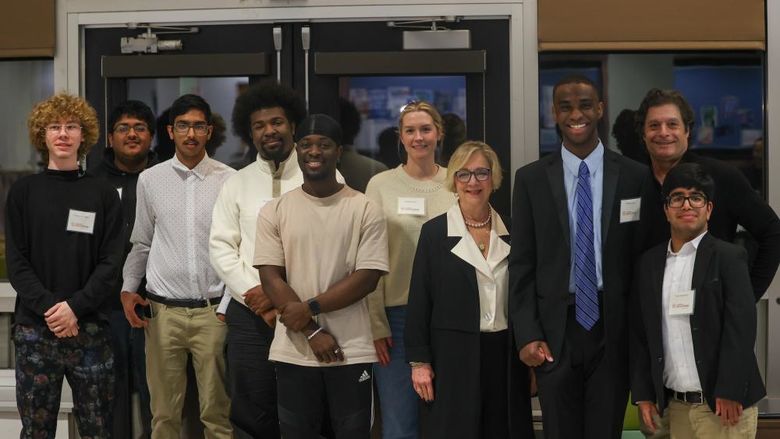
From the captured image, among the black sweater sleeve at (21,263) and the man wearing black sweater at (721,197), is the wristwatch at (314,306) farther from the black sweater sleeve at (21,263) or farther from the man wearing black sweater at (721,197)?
the man wearing black sweater at (721,197)

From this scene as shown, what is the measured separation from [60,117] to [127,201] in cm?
60

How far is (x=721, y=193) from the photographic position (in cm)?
362

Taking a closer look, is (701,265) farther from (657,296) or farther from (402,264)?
(402,264)

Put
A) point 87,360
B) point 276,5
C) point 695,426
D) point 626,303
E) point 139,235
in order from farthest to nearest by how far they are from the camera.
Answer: point 276,5 → point 139,235 → point 87,360 → point 626,303 → point 695,426

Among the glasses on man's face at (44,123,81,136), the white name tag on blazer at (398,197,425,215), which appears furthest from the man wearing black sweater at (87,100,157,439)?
the white name tag on blazer at (398,197,425,215)

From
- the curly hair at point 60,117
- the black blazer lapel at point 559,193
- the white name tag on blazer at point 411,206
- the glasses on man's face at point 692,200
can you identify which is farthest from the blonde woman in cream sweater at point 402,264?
the curly hair at point 60,117

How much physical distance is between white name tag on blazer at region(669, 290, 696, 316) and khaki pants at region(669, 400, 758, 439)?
314 mm

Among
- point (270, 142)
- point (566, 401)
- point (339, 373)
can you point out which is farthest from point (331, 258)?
point (566, 401)

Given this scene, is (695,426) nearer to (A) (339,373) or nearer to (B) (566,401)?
(B) (566,401)

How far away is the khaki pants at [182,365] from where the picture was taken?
4.05 m

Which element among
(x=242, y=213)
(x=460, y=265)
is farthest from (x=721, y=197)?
(x=242, y=213)

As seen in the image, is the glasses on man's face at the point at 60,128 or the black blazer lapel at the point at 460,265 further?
the glasses on man's face at the point at 60,128

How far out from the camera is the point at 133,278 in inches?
165

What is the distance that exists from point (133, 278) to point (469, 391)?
1592 millimetres
